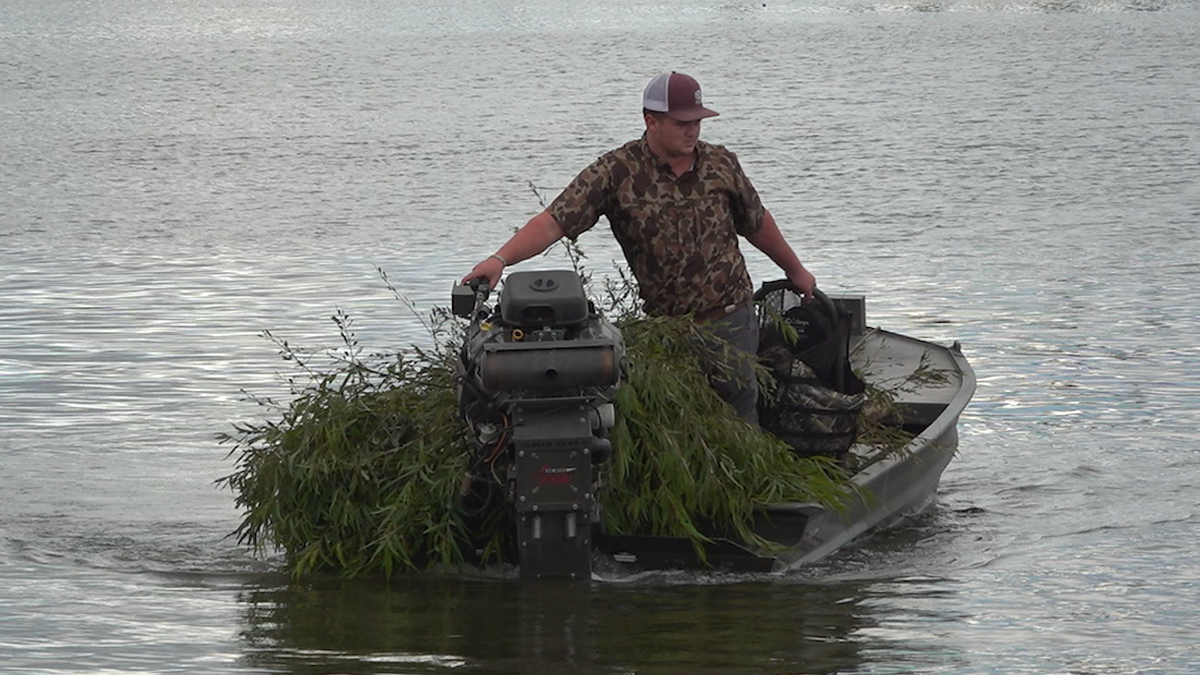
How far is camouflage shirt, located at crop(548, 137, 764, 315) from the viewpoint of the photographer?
7.28 m

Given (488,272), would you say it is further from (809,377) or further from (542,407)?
(809,377)

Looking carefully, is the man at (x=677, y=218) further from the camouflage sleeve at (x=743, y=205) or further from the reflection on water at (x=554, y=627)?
the reflection on water at (x=554, y=627)

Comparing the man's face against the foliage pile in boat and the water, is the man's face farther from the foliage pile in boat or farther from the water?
the water

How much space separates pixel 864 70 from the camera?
120 ft

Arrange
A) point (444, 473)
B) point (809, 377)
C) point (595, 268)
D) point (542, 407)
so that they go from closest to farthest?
1. point (542, 407)
2. point (444, 473)
3. point (809, 377)
4. point (595, 268)

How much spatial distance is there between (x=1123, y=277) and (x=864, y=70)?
22.1 meters

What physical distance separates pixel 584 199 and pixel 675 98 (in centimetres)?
50

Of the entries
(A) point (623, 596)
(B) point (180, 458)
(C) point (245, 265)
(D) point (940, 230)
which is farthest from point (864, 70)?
(A) point (623, 596)

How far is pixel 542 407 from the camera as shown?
253 inches

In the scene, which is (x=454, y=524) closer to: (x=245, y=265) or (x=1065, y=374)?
(x=1065, y=374)

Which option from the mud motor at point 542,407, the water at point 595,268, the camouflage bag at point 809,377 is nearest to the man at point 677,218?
the camouflage bag at point 809,377

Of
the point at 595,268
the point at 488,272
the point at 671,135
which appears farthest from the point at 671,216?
the point at 595,268

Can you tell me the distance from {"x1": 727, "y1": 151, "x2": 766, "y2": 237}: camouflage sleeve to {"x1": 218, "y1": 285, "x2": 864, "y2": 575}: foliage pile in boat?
48 centimetres

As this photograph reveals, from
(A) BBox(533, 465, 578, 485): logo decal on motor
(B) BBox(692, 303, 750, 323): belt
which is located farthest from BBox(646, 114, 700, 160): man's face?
(A) BBox(533, 465, 578, 485): logo decal on motor
